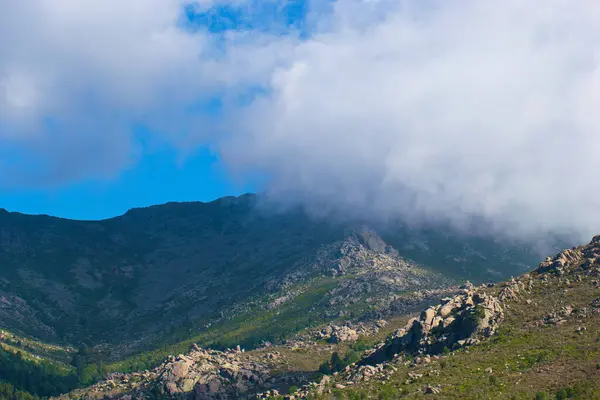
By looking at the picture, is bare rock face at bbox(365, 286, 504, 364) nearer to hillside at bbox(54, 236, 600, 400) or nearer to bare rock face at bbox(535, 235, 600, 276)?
hillside at bbox(54, 236, 600, 400)

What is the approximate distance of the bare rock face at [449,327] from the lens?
14850 centimetres

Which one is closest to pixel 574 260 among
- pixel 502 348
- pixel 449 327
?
pixel 449 327

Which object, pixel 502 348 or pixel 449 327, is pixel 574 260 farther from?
pixel 502 348

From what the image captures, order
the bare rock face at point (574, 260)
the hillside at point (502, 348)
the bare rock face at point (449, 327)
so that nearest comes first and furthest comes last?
the hillside at point (502, 348) < the bare rock face at point (449, 327) < the bare rock face at point (574, 260)

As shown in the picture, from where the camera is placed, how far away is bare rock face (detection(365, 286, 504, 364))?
148m

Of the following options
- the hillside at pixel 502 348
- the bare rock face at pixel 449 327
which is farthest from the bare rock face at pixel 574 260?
the bare rock face at pixel 449 327

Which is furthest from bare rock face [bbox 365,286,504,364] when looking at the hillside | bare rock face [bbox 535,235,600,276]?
bare rock face [bbox 535,235,600,276]

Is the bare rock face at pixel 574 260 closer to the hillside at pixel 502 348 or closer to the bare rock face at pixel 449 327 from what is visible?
the hillside at pixel 502 348

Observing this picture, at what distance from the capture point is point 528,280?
16525cm

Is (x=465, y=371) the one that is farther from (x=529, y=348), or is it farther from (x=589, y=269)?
(x=589, y=269)

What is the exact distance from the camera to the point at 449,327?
156 metres

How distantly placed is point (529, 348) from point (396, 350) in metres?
40.2

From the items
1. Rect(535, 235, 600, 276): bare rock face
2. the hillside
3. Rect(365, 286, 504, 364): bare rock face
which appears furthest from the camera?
Rect(535, 235, 600, 276): bare rock face

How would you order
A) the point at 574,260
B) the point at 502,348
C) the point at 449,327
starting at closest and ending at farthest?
the point at 502,348 → the point at 449,327 → the point at 574,260
